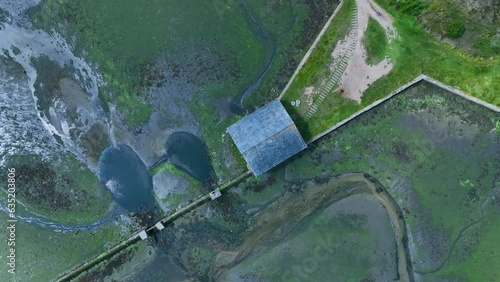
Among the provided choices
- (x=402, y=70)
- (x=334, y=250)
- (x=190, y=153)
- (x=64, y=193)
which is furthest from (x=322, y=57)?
(x=64, y=193)

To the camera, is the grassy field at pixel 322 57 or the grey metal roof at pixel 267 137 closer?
the grey metal roof at pixel 267 137

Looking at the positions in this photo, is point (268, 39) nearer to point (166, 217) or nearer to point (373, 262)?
point (166, 217)

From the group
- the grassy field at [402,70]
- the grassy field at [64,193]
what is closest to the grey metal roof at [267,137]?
the grassy field at [402,70]

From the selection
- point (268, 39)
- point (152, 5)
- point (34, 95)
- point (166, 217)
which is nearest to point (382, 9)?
point (268, 39)

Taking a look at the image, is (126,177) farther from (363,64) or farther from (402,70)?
(402,70)

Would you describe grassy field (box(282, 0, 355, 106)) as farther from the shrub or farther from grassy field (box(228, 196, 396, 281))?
grassy field (box(228, 196, 396, 281))

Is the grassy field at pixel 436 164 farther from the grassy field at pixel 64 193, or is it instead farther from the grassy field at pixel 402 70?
the grassy field at pixel 64 193

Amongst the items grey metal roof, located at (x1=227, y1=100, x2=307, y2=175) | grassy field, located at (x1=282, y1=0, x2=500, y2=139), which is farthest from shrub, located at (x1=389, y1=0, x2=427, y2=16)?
grey metal roof, located at (x1=227, y1=100, x2=307, y2=175)
